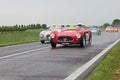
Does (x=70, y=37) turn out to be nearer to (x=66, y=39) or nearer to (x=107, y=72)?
(x=66, y=39)

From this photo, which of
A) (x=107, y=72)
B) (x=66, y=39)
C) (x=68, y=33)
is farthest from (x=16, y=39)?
(x=107, y=72)

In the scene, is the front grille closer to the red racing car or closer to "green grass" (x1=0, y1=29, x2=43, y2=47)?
the red racing car

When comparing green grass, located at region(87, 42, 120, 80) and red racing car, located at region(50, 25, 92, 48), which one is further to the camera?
red racing car, located at region(50, 25, 92, 48)

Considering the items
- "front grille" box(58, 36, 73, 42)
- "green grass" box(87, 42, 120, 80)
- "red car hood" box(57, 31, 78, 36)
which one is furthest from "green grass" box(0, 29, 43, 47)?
"green grass" box(87, 42, 120, 80)

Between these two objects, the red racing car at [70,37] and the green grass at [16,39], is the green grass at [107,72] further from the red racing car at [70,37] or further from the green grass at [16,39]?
the green grass at [16,39]

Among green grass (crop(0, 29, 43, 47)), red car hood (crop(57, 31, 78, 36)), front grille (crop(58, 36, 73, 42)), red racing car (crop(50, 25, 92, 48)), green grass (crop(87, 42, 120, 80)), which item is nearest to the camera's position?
green grass (crop(87, 42, 120, 80))

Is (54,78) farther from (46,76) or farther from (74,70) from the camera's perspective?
(74,70)

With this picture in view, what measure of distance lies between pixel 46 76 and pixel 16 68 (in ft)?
6.34

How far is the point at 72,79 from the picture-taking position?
380 inches

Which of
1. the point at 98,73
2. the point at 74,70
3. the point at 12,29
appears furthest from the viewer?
A: the point at 12,29

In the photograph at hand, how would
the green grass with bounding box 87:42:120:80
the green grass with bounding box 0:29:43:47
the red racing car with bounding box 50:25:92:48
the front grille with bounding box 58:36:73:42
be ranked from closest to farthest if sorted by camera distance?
1. the green grass with bounding box 87:42:120:80
2. the red racing car with bounding box 50:25:92:48
3. the front grille with bounding box 58:36:73:42
4. the green grass with bounding box 0:29:43:47

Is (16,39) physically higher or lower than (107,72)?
lower

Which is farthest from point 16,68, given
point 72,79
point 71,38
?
point 71,38

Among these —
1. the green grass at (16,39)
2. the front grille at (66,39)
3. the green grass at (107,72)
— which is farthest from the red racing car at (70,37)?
the green grass at (107,72)
